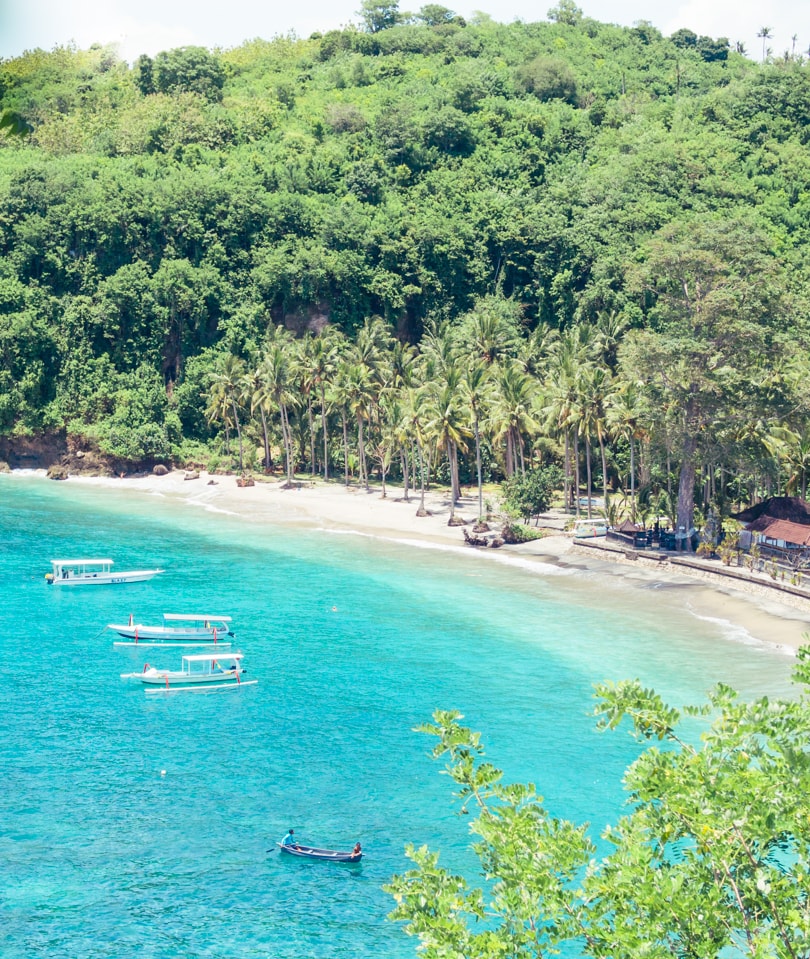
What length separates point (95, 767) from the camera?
4056 cm

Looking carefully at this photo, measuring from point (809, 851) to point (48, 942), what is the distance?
22219 millimetres

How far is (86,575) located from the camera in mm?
69312

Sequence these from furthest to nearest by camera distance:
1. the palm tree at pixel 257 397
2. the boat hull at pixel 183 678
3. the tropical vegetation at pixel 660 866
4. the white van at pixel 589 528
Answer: the palm tree at pixel 257 397 → the white van at pixel 589 528 → the boat hull at pixel 183 678 → the tropical vegetation at pixel 660 866

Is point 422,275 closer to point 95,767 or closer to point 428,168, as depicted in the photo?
point 428,168

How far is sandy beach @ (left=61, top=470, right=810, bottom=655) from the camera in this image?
58625 mm

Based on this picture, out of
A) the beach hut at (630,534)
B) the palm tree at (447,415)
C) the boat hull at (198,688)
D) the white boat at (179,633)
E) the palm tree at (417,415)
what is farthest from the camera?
the palm tree at (417,415)

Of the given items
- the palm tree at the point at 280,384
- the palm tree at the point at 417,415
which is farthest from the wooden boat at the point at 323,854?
the palm tree at the point at 280,384

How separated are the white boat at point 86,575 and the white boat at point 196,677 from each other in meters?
18.9

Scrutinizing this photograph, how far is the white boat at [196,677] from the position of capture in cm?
5000

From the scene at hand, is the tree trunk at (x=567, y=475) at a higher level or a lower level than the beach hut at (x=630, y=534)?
higher

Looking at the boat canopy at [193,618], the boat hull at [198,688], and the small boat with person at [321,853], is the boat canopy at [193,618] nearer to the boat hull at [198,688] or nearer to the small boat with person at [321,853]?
the boat hull at [198,688]

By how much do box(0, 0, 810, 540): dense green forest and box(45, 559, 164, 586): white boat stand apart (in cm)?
2590

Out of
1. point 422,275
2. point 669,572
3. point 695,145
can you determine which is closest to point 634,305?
point 422,275

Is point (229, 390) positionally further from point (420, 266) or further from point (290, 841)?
point (290, 841)
